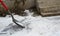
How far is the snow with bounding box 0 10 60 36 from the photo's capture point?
2.47 meters

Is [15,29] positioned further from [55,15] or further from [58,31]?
[55,15]

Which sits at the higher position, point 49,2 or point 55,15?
point 49,2

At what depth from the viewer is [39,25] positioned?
275cm

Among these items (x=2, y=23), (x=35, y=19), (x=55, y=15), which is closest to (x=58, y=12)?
(x=55, y=15)

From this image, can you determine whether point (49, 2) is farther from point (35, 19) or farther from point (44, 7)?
point (35, 19)

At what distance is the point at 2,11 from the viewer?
342 centimetres

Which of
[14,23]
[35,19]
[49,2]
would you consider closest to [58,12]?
[49,2]

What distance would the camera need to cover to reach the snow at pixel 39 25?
97.2 inches

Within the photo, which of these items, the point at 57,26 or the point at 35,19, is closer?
the point at 57,26

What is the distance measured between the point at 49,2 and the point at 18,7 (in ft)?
2.41

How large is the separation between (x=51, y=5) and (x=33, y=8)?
54 centimetres

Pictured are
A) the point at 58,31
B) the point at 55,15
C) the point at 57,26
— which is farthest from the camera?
the point at 55,15

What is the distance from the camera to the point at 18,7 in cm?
348

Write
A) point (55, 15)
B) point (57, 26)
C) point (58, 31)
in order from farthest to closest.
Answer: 1. point (55, 15)
2. point (57, 26)
3. point (58, 31)
